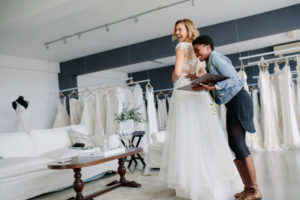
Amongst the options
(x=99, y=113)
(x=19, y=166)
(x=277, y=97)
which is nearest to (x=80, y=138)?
(x=19, y=166)

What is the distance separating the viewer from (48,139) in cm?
420

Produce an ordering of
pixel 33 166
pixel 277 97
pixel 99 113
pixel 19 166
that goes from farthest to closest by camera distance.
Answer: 1. pixel 99 113
2. pixel 277 97
3. pixel 33 166
4. pixel 19 166

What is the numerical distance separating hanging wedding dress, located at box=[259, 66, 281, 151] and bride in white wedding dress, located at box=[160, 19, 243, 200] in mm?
3452

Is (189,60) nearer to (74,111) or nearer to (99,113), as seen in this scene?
(99,113)

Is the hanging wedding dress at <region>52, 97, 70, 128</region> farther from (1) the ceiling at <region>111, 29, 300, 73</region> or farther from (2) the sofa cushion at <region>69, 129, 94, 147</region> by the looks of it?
(2) the sofa cushion at <region>69, 129, 94, 147</region>

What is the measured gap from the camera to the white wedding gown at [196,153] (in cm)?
212

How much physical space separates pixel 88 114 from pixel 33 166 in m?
3.82

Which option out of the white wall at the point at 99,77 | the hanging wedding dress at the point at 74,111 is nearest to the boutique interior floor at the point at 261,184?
the hanging wedding dress at the point at 74,111

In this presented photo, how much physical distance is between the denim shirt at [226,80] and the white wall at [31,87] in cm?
573

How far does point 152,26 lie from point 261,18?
2.17 meters

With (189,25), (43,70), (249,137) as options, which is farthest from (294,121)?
(43,70)

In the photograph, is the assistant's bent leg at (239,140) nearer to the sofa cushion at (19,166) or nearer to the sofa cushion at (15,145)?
the sofa cushion at (19,166)

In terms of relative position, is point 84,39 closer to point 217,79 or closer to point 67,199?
point 67,199

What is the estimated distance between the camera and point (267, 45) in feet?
24.1
